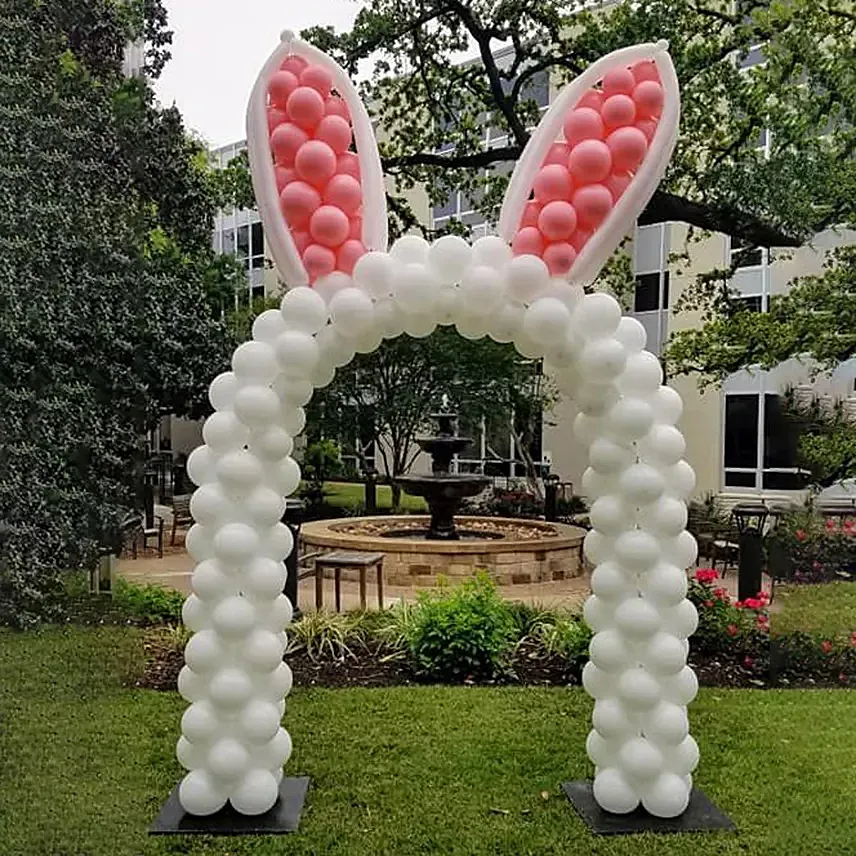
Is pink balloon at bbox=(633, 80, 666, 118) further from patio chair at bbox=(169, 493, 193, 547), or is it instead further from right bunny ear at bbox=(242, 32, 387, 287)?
patio chair at bbox=(169, 493, 193, 547)

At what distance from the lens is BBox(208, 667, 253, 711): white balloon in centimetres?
340

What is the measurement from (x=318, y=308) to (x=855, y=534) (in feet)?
15.2

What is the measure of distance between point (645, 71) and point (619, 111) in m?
0.22

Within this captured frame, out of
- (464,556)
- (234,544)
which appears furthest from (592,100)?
(464,556)

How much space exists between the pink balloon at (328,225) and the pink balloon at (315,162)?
124 mm

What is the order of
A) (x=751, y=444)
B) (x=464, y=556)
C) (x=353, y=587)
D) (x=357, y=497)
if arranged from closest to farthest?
(x=353, y=587) → (x=464, y=556) → (x=751, y=444) → (x=357, y=497)

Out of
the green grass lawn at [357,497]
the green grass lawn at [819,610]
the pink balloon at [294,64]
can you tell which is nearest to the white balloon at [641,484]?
the pink balloon at [294,64]

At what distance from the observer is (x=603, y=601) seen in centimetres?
358

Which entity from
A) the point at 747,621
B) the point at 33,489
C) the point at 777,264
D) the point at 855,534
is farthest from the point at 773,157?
the point at 33,489

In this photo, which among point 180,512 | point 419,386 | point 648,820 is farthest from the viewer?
point 419,386

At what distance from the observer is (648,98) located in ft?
11.4

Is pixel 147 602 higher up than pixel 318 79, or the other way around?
pixel 318 79

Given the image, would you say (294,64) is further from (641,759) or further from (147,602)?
(147,602)

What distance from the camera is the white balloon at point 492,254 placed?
3.55 m
